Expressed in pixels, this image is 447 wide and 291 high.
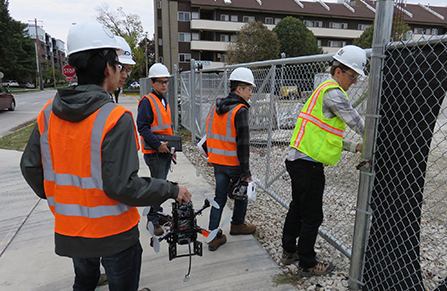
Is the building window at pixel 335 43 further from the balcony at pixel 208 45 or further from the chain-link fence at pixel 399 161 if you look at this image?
the chain-link fence at pixel 399 161

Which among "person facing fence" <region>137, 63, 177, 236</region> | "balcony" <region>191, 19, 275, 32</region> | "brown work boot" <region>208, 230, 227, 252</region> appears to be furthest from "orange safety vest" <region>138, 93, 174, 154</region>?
"balcony" <region>191, 19, 275, 32</region>

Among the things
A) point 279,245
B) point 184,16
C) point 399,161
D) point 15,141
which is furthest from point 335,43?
point 399,161

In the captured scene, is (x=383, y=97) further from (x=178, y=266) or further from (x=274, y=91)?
(x=178, y=266)

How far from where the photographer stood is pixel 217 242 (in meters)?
3.29

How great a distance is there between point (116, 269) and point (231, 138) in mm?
1749

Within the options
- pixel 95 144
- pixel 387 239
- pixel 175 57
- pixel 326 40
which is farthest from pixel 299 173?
pixel 326 40

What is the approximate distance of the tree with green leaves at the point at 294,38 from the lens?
115ft

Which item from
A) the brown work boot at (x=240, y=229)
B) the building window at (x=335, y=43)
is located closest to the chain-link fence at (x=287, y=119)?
the brown work boot at (x=240, y=229)

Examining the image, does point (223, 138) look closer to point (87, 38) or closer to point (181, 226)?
point (181, 226)

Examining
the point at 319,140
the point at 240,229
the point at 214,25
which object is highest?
the point at 214,25

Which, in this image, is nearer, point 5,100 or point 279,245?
point 279,245

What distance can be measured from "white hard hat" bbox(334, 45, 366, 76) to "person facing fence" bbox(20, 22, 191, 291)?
158cm

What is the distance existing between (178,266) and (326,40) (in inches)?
1938

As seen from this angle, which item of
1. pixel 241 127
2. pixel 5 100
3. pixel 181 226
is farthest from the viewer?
pixel 5 100
